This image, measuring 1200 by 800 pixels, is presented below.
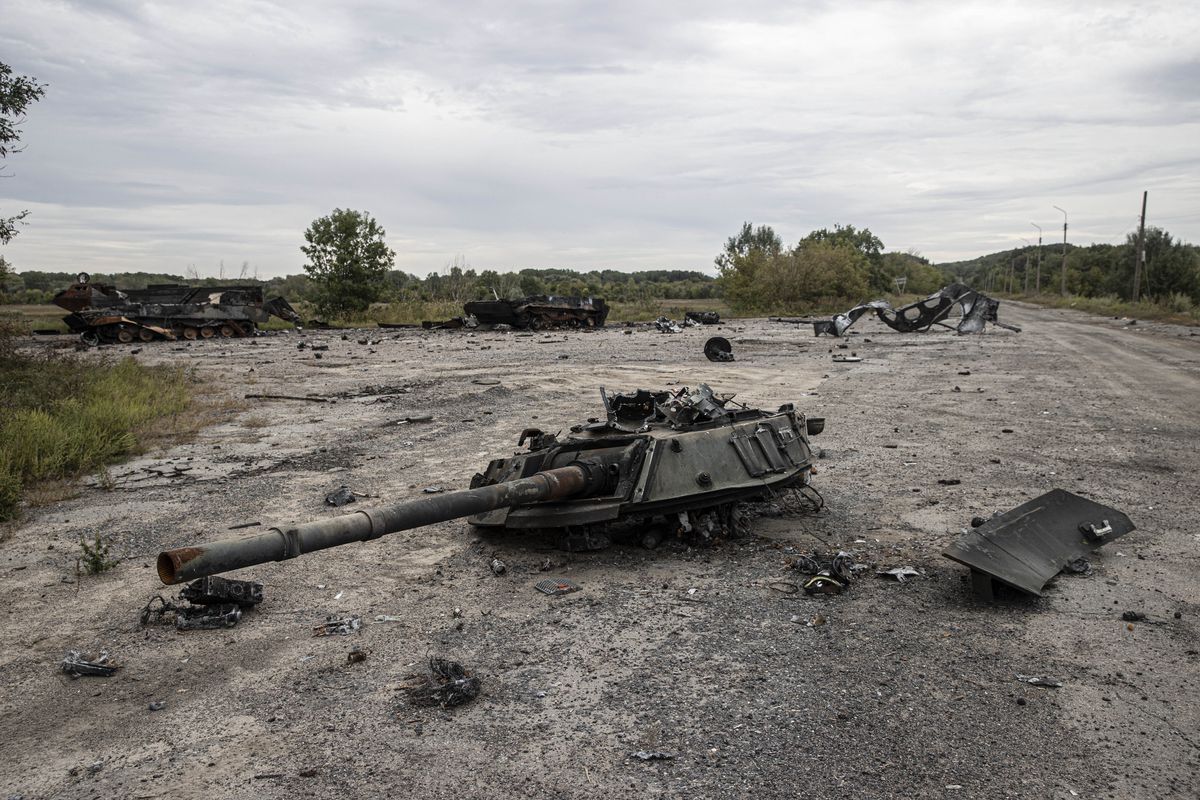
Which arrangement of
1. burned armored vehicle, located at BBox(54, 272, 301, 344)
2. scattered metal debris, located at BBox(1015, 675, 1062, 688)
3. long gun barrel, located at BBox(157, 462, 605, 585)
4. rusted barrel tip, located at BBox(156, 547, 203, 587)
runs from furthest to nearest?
burned armored vehicle, located at BBox(54, 272, 301, 344)
scattered metal debris, located at BBox(1015, 675, 1062, 688)
long gun barrel, located at BBox(157, 462, 605, 585)
rusted barrel tip, located at BBox(156, 547, 203, 587)

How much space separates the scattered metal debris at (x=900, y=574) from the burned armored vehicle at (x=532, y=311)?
30221mm

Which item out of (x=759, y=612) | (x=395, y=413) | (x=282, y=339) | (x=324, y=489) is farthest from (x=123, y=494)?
(x=282, y=339)

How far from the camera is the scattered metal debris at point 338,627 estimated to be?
570cm

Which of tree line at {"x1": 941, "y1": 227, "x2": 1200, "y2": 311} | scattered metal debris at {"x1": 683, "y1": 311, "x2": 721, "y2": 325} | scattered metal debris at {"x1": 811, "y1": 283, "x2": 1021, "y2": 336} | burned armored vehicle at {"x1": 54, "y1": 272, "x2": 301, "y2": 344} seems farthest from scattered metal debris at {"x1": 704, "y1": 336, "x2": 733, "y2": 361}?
tree line at {"x1": 941, "y1": 227, "x2": 1200, "y2": 311}

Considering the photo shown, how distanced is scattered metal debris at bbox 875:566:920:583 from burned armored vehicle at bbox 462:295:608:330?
3022cm

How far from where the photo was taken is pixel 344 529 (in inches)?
173

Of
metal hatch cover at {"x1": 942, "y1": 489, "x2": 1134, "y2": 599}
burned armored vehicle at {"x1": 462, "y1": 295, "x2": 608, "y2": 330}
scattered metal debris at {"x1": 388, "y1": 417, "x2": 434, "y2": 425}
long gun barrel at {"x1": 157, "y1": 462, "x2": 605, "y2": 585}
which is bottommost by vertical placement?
scattered metal debris at {"x1": 388, "y1": 417, "x2": 434, "y2": 425}

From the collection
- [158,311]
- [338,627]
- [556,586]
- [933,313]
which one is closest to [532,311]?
[158,311]

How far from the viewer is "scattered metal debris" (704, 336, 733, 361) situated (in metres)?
22.5

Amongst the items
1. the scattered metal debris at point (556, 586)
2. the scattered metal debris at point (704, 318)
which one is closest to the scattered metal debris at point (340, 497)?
the scattered metal debris at point (556, 586)

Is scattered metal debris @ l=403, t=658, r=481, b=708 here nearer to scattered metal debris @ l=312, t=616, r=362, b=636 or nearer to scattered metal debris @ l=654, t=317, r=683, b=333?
scattered metal debris @ l=312, t=616, r=362, b=636

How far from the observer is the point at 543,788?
3.86m

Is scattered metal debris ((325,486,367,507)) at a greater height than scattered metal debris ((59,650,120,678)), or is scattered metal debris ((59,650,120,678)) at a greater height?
scattered metal debris ((325,486,367,507))

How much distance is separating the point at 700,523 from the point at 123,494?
A: 6.53m
